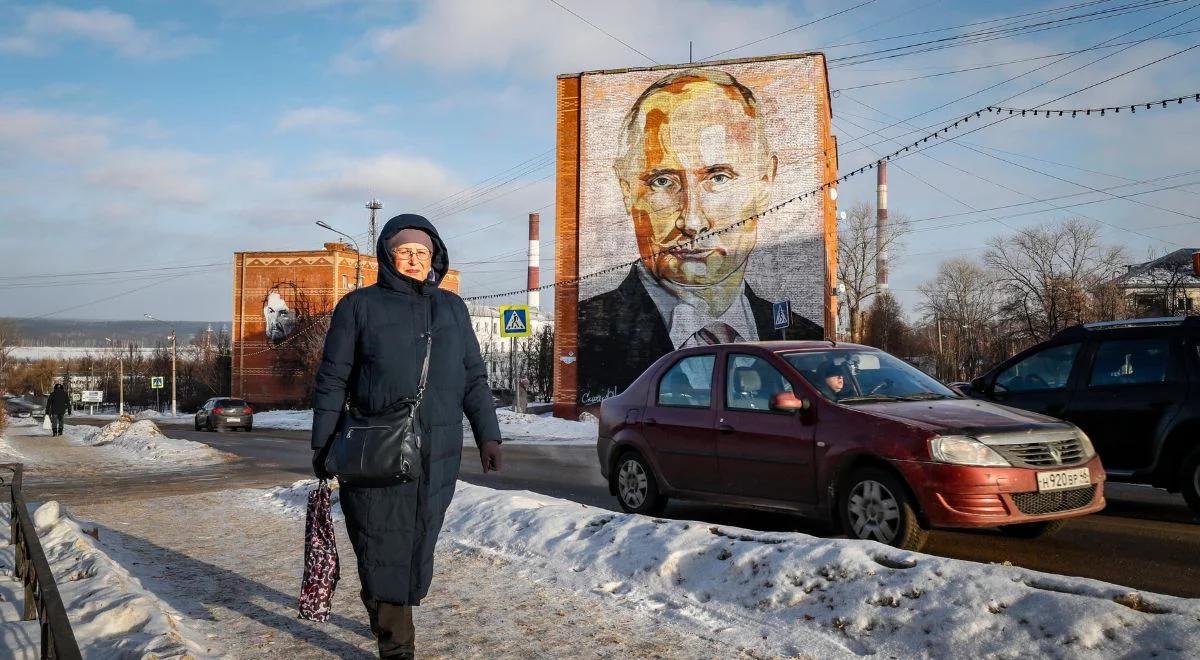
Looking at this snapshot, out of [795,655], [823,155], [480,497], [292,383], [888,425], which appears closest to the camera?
[795,655]

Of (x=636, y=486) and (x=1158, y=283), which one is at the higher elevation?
(x=1158, y=283)

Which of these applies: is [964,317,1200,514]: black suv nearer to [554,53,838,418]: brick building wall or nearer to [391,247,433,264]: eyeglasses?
[391,247,433,264]: eyeglasses

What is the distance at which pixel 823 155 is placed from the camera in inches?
1451

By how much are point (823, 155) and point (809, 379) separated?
31.5 metres

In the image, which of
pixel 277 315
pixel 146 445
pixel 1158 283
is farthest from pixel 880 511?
pixel 1158 283

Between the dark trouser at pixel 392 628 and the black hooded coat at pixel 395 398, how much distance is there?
0.18 feet

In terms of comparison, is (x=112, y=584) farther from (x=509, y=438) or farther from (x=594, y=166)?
(x=594, y=166)

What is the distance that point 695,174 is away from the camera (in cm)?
3716

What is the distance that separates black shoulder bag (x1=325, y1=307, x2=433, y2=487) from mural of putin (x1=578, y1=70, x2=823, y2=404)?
3265 cm

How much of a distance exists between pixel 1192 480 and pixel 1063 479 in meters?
2.33

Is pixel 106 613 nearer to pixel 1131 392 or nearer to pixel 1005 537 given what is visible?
pixel 1005 537

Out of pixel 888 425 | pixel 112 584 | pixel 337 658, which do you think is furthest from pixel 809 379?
pixel 112 584

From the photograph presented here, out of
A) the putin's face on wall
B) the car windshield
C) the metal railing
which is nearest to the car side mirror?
the car windshield

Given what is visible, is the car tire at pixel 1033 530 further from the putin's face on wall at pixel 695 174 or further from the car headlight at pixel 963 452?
the putin's face on wall at pixel 695 174
